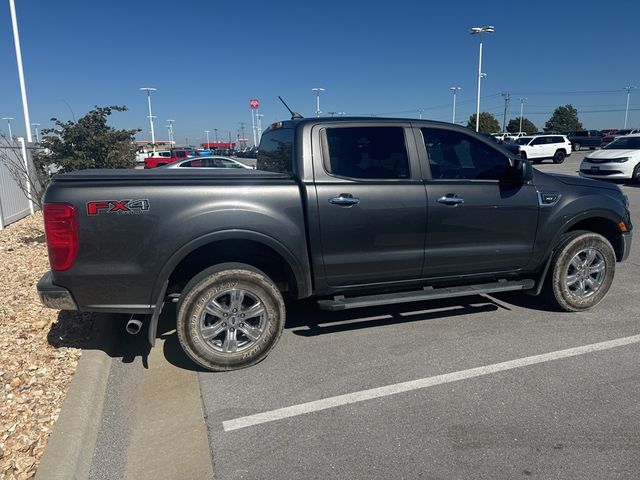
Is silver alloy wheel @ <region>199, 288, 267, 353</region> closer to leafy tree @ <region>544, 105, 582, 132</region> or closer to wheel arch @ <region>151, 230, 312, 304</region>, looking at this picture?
A: wheel arch @ <region>151, 230, 312, 304</region>

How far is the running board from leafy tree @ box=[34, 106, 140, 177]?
7.25 metres

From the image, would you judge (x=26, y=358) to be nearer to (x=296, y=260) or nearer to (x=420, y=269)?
(x=296, y=260)

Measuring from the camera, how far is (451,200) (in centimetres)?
427

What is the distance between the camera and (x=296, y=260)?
3.89 m

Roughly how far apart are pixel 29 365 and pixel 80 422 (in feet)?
3.46

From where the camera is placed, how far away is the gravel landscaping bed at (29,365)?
2.84 m

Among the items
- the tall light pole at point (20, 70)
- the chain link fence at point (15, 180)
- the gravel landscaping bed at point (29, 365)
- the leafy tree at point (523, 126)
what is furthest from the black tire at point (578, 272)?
the leafy tree at point (523, 126)

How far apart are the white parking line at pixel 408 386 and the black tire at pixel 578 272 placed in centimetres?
70

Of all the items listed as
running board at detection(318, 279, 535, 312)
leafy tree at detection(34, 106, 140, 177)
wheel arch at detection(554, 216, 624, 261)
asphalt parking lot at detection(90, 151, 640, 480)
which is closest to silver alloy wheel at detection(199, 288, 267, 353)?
asphalt parking lot at detection(90, 151, 640, 480)

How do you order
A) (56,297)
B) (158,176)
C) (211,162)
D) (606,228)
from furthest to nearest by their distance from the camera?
(211,162)
(606,228)
(158,176)
(56,297)

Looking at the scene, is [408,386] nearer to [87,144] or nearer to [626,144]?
[87,144]

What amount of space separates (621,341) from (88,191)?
4521mm

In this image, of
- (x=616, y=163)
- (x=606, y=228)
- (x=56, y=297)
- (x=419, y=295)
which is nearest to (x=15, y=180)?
(x=56, y=297)

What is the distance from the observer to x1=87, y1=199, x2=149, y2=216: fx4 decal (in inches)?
133
